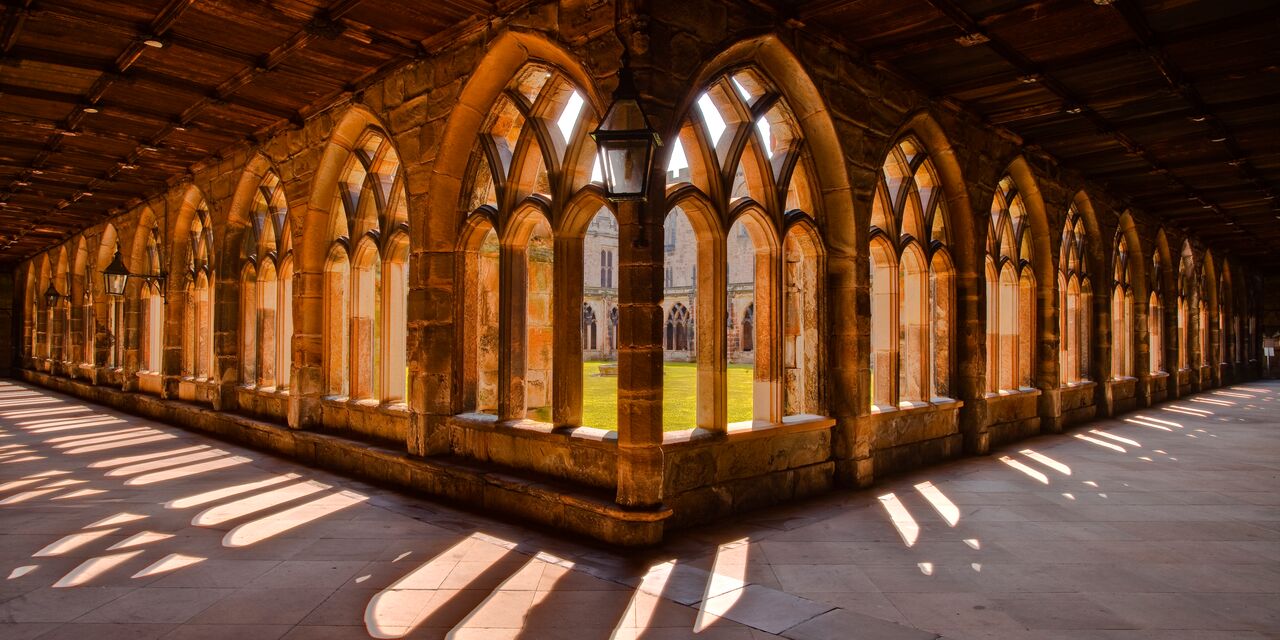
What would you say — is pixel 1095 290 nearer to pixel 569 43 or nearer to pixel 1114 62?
pixel 1114 62

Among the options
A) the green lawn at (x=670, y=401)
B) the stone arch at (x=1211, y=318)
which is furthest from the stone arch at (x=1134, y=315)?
the green lawn at (x=670, y=401)

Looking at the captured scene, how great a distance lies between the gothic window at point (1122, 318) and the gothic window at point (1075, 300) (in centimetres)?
191

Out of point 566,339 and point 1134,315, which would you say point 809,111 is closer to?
point 566,339

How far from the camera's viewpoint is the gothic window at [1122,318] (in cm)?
1109

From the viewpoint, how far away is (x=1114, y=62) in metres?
5.21

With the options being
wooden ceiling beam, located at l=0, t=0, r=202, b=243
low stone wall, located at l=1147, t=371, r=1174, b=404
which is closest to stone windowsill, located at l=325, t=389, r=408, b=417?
wooden ceiling beam, located at l=0, t=0, r=202, b=243

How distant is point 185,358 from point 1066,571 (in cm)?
1024

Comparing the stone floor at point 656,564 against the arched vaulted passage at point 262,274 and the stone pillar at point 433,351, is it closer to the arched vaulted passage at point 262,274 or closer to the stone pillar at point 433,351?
the stone pillar at point 433,351

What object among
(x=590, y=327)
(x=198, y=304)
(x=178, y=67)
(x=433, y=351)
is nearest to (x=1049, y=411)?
(x=433, y=351)

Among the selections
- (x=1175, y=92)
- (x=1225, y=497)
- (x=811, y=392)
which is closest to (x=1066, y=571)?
(x=811, y=392)

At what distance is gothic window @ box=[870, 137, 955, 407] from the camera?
593 cm

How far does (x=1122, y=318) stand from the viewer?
→ 37.0 feet

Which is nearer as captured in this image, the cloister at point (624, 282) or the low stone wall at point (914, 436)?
the cloister at point (624, 282)

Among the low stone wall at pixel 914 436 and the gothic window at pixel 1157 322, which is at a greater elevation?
the gothic window at pixel 1157 322
